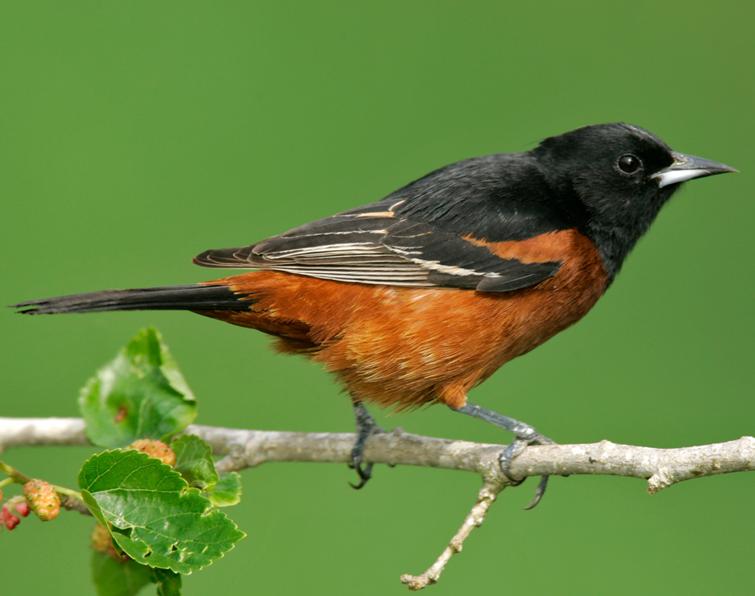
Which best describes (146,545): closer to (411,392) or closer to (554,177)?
(411,392)

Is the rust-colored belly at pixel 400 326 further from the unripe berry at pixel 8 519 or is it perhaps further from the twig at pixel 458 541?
the unripe berry at pixel 8 519

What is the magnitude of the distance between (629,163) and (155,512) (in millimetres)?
2345

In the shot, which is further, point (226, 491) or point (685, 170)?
point (685, 170)

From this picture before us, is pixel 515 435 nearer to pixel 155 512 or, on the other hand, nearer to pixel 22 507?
pixel 155 512

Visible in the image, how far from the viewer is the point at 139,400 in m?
3.15

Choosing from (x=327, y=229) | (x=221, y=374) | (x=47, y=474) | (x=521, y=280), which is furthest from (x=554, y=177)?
(x=47, y=474)

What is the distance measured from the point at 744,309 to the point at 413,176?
1.66m

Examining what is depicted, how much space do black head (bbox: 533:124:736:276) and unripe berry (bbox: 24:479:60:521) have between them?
2240 mm

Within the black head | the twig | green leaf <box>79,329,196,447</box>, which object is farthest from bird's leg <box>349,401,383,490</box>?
the black head

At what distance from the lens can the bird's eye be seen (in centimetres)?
418

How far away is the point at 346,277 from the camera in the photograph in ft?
12.4

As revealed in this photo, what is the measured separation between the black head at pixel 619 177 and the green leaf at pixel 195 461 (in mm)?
1833

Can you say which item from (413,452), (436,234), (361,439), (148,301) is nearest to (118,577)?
(148,301)

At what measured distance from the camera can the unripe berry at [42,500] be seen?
2.57 m
